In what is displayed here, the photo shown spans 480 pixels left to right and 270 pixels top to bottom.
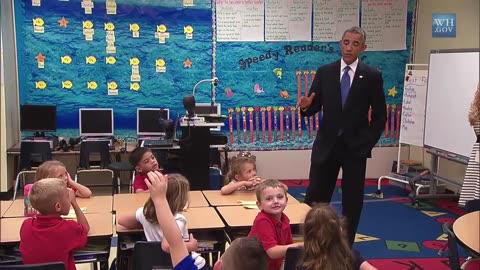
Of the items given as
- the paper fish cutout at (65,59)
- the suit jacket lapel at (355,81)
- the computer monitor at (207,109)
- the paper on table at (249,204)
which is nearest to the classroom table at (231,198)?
the paper on table at (249,204)

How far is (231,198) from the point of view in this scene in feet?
11.0

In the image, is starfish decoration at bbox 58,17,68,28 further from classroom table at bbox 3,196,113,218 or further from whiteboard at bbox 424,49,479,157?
whiteboard at bbox 424,49,479,157

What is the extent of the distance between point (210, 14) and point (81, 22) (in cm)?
162

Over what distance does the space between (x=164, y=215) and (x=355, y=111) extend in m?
1.95

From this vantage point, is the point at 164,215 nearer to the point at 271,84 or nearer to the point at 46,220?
the point at 46,220

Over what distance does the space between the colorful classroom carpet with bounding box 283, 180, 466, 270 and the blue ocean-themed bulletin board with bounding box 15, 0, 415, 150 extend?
117 cm

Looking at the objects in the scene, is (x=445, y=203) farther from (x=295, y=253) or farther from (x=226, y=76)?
(x=295, y=253)

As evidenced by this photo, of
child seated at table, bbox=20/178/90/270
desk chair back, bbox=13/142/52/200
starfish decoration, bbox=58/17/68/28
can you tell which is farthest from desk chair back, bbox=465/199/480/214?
starfish decoration, bbox=58/17/68/28

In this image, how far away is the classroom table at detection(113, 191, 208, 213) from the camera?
9.91ft

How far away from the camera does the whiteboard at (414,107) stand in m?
5.95

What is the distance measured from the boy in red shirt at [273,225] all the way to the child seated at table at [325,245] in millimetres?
358

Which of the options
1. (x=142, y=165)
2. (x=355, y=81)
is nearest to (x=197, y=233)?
(x=142, y=165)

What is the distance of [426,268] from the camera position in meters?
3.77

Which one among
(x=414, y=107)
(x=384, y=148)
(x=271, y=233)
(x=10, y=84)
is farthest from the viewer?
(x=384, y=148)
